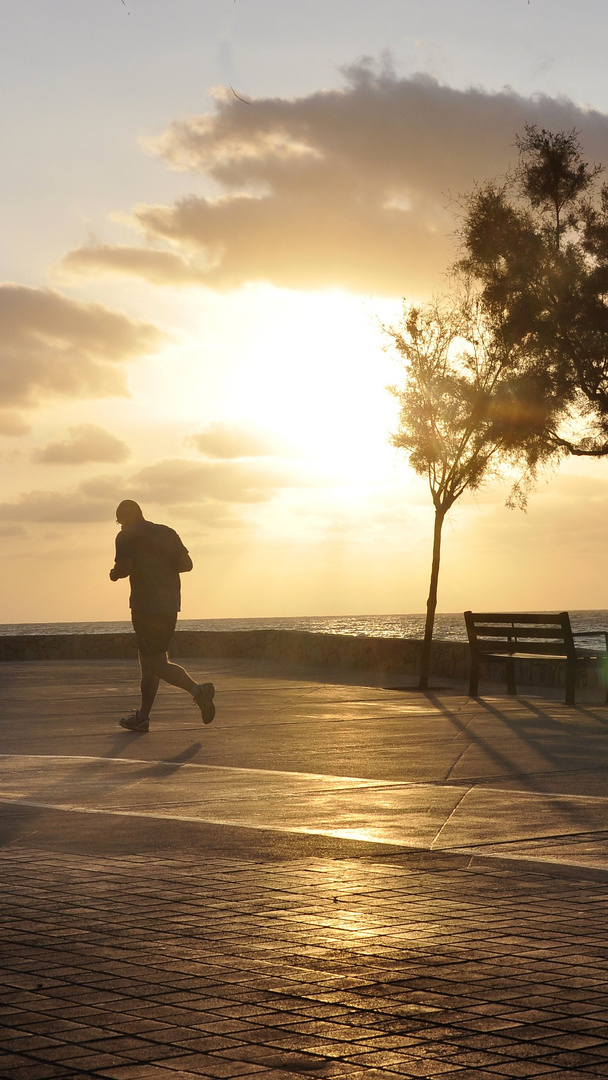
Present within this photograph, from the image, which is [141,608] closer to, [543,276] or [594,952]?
[594,952]

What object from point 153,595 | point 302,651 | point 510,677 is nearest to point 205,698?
point 153,595

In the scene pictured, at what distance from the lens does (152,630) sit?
12125mm

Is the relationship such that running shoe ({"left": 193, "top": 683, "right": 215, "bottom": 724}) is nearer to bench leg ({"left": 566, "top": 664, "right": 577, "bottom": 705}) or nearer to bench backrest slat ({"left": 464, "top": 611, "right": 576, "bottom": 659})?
bench backrest slat ({"left": 464, "top": 611, "right": 576, "bottom": 659})

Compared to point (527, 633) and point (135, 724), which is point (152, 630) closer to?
point (135, 724)

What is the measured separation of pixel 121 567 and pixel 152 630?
624mm

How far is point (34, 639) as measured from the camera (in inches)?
1070

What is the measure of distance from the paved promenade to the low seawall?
1014cm

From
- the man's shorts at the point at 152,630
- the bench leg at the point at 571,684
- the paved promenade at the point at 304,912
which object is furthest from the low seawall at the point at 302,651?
the paved promenade at the point at 304,912

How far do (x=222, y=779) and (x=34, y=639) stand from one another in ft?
63.4

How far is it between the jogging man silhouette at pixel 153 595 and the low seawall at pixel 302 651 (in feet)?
24.0

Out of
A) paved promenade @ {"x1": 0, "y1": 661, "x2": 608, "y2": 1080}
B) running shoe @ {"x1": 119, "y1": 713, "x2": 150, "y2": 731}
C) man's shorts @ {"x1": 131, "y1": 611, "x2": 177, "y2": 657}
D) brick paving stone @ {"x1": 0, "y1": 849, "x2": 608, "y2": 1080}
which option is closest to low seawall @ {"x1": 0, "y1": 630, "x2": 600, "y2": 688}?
man's shorts @ {"x1": 131, "y1": 611, "x2": 177, "y2": 657}

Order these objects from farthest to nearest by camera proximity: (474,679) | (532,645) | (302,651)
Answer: (302,651) < (474,679) < (532,645)

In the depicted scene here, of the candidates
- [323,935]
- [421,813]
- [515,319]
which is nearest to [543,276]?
[515,319]

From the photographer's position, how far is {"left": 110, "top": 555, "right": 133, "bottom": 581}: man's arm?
39.4 ft
